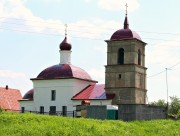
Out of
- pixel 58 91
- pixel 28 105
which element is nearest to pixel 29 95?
pixel 28 105

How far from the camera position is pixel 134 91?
4438 cm

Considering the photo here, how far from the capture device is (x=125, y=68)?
45.6 metres

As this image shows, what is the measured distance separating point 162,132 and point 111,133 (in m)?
4.21

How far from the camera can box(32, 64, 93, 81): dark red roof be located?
1892 inches

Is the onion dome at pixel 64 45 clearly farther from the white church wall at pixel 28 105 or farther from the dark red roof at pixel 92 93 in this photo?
the white church wall at pixel 28 105

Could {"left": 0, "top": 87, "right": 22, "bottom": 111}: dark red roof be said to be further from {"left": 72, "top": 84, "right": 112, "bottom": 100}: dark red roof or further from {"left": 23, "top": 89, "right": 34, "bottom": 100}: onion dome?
{"left": 72, "top": 84, "right": 112, "bottom": 100}: dark red roof

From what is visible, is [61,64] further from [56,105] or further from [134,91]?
[134,91]

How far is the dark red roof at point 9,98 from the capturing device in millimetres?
57037

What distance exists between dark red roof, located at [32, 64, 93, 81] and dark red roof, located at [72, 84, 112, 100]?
1591 millimetres

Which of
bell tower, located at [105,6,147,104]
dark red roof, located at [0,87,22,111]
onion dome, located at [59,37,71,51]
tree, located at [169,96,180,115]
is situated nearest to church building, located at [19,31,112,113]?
onion dome, located at [59,37,71,51]

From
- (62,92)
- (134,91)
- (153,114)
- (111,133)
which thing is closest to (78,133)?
(111,133)

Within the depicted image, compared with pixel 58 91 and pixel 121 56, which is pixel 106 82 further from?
pixel 58 91

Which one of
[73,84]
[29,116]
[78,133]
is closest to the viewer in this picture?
[78,133]

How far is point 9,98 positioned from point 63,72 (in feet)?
45.3
